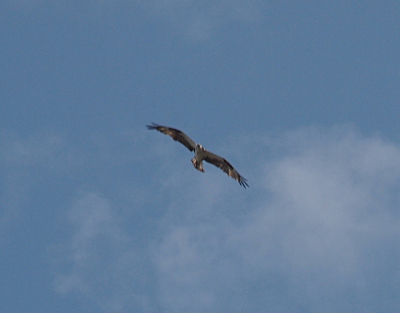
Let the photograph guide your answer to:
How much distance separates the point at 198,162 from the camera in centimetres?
7788

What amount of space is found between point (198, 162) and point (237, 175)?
3.40 meters

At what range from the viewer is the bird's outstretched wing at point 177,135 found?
7800 centimetres

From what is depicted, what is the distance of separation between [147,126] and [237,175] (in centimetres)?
767

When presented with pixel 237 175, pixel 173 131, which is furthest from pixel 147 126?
pixel 237 175

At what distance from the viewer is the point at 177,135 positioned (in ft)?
257

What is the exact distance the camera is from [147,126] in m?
78.5

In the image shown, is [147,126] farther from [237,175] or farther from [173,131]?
[237,175]

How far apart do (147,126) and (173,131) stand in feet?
6.64

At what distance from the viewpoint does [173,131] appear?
78.1 m

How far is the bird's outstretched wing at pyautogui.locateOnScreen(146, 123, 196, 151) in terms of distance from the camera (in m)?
78.0

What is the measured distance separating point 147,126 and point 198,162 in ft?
15.3

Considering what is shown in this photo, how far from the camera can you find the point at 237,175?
79312mm
